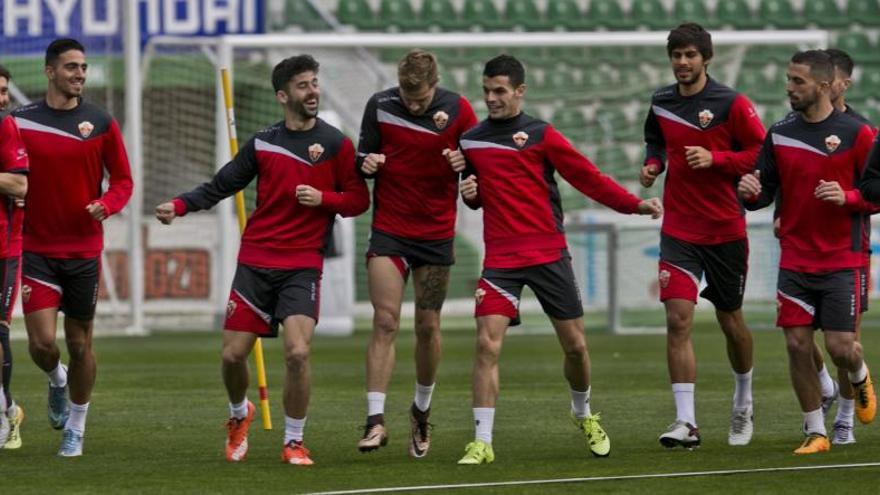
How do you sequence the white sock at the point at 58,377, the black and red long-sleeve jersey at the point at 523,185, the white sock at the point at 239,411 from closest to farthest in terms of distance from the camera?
1. the black and red long-sleeve jersey at the point at 523,185
2. the white sock at the point at 239,411
3. the white sock at the point at 58,377

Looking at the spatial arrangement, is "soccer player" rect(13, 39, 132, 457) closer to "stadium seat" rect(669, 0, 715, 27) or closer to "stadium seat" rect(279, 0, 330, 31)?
"stadium seat" rect(279, 0, 330, 31)

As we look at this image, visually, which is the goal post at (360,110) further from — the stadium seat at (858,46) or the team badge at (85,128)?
the team badge at (85,128)

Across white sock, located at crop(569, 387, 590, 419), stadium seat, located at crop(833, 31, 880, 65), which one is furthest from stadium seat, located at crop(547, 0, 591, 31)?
white sock, located at crop(569, 387, 590, 419)

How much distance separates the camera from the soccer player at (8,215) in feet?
32.4

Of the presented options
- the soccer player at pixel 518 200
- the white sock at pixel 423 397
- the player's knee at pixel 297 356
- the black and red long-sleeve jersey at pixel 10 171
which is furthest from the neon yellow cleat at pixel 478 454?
the black and red long-sleeve jersey at pixel 10 171

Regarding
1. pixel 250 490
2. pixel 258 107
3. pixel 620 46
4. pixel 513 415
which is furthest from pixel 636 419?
pixel 258 107

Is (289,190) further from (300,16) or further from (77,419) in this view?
(300,16)

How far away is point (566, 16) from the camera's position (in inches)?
1156

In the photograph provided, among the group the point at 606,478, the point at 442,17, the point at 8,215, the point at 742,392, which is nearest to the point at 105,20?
the point at 442,17

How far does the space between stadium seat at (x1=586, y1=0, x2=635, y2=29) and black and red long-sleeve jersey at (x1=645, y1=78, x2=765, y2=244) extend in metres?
18.8

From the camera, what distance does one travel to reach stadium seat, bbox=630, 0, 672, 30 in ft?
95.2

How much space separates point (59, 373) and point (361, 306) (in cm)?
1291

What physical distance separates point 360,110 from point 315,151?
15775 millimetres

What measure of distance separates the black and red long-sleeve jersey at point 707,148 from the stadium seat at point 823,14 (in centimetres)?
1942
